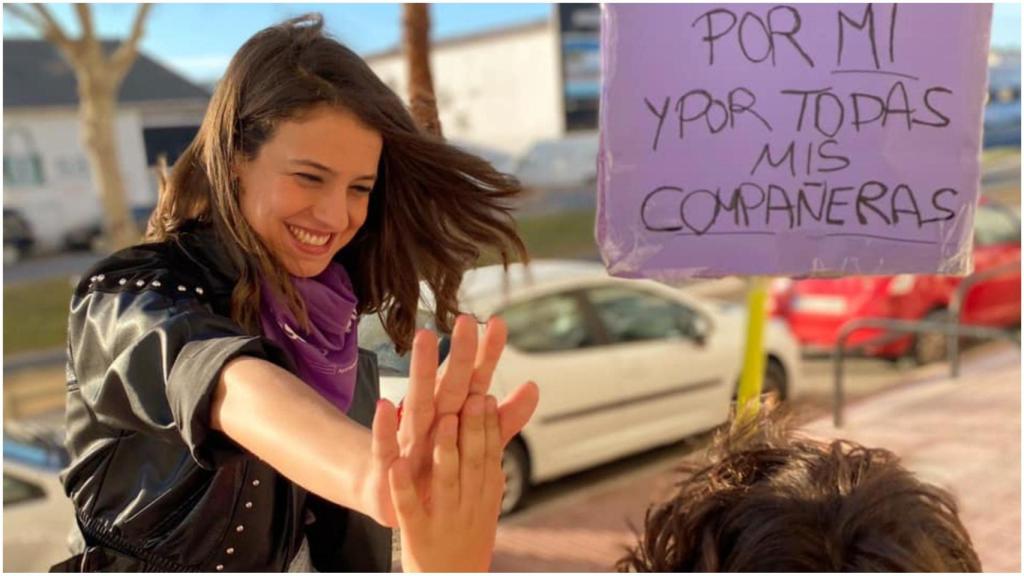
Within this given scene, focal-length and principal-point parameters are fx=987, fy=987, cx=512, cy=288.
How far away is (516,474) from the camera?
5.44 m

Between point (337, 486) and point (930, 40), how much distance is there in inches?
54.7

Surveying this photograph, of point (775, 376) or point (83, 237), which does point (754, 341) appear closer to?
point (775, 376)

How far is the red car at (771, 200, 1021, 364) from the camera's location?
26.5 ft

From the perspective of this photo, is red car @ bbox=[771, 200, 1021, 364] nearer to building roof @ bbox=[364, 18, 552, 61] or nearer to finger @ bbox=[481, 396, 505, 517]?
finger @ bbox=[481, 396, 505, 517]

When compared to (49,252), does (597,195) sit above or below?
above

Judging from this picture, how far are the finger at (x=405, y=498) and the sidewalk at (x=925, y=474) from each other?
3027mm

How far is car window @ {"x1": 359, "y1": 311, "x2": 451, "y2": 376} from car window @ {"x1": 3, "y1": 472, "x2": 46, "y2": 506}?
267 centimetres

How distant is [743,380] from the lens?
2.15 metres

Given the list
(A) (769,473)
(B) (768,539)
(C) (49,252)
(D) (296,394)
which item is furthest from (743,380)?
(C) (49,252)

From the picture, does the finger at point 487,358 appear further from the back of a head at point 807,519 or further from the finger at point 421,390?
the back of a head at point 807,519

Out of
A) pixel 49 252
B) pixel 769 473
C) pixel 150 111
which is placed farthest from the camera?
pixel 150 111

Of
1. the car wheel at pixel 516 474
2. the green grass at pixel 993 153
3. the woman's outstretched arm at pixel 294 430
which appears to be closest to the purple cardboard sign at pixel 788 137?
the green grass at pixel 993 153

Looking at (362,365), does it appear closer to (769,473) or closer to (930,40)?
(769,473)

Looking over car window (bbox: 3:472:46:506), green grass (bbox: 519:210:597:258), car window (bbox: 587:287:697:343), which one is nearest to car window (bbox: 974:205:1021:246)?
car window (bbox: 587:287:697:343)
